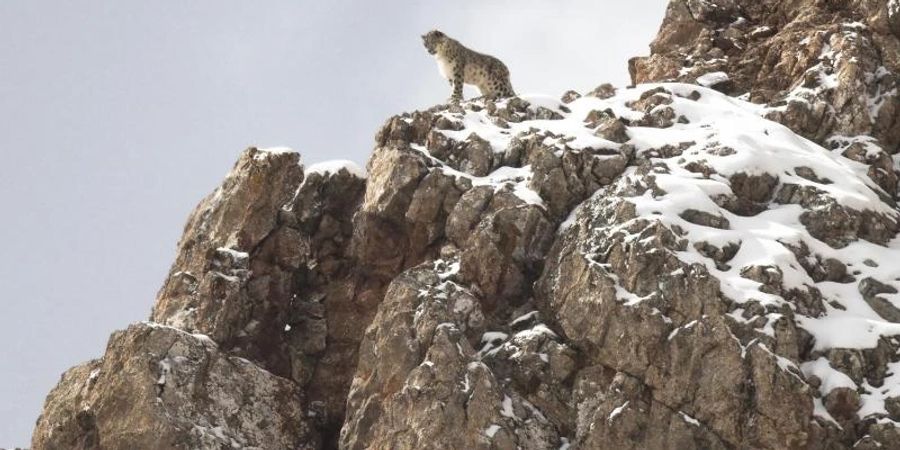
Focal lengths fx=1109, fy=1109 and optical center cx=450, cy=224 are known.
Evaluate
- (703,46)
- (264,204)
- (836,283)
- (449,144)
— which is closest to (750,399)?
(836,283)

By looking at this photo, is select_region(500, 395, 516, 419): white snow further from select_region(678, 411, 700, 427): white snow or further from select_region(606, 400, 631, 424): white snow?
select_region(678, 411, 700, 427): white snow

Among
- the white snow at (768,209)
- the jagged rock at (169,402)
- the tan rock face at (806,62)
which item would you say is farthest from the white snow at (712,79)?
the jagged rock at (169,402)

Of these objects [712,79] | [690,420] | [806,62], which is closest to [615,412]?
[690,420]

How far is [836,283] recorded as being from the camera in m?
22.3

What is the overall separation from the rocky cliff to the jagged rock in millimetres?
49

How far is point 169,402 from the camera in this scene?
21.8 meters

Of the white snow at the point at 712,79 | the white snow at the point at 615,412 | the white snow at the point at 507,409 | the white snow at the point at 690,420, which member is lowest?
the white snow at the point at 690,420

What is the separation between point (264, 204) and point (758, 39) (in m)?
16.9

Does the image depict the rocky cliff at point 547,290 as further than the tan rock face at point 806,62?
No

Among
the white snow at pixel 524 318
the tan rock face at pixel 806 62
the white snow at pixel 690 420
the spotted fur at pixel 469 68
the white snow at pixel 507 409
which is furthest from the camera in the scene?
the spotted fur at pixel 469 68

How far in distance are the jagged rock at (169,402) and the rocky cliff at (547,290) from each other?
5cm

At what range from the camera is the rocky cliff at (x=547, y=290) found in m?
20.0

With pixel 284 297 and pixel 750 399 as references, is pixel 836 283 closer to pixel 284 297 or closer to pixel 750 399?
pixel 750 399

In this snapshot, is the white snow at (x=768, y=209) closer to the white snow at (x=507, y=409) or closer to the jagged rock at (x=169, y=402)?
the white snow at (x=507, y=409)
